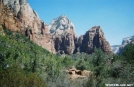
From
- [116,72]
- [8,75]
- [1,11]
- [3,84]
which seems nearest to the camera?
[3,84]

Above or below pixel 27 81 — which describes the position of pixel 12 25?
above

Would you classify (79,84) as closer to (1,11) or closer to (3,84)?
(3,84)

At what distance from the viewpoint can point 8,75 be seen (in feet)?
116

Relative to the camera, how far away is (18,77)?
35469mm

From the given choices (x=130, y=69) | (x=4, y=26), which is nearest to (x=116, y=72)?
(x=130, y=69)

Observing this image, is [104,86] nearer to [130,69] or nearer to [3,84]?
[130,69]

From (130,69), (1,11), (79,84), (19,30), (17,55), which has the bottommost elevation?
(79,84)

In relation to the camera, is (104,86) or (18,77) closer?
(18,77)

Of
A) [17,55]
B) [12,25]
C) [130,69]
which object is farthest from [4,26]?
[130,69]

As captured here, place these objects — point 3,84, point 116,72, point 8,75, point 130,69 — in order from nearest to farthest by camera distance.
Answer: point 3,84 → point 8,75 → point 130,69 → point 116,72

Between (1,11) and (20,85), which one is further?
(1,11)

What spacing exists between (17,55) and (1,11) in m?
82.6

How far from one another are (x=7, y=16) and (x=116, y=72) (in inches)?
5368

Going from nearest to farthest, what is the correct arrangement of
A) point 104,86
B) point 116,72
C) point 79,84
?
point 104,86 < point 79,84 < point 116,72
